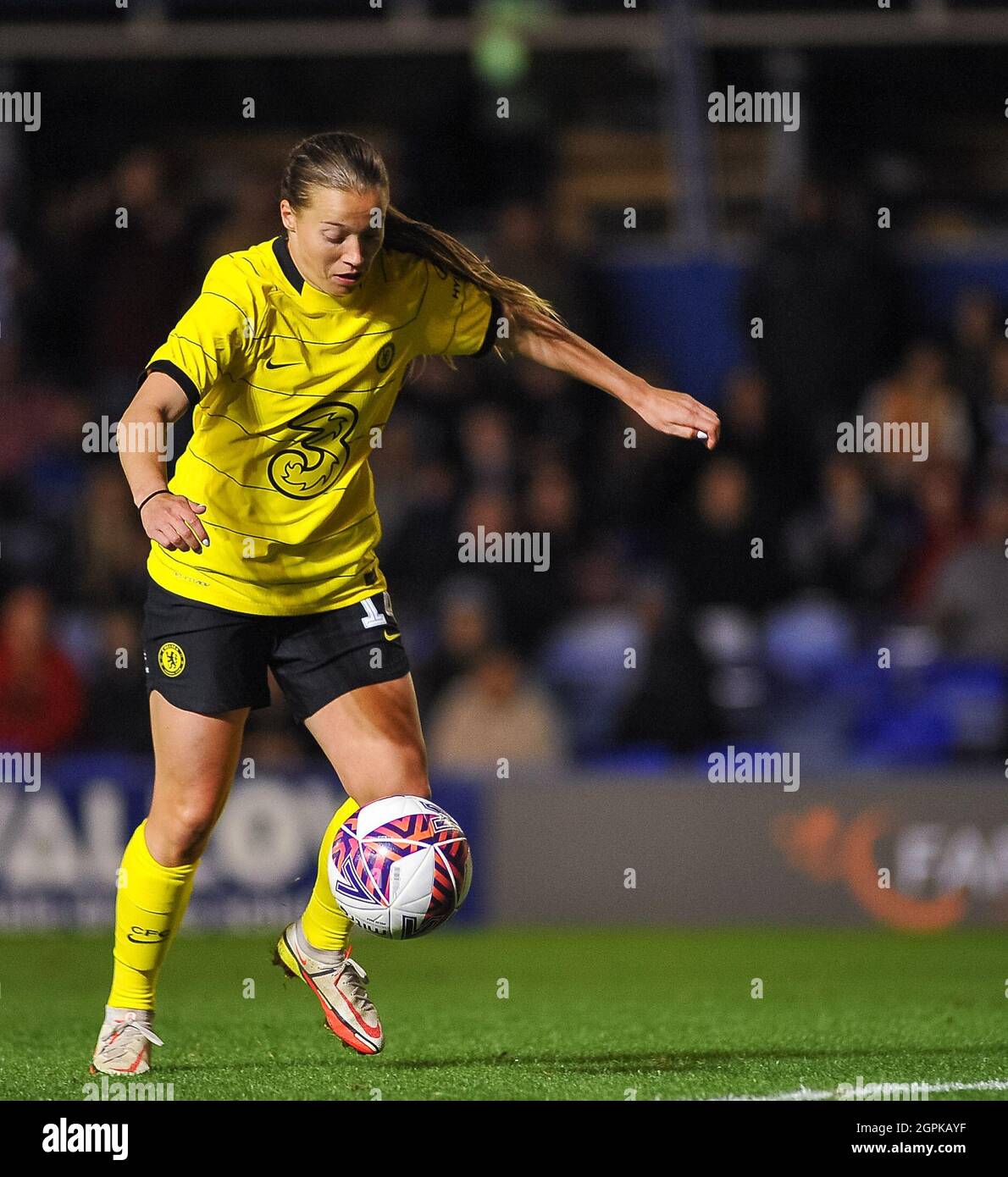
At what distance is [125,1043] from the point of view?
5.16 meters

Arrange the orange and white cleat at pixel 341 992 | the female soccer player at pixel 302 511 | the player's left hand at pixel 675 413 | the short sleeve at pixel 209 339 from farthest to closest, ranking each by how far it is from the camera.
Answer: the orange and white cleat at pixel 341 992
the player's left hand at pixel 675 413
the female soccer player at pixel 302 511
the short sleeve at pixel 209 339

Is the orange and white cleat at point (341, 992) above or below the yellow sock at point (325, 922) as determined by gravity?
below

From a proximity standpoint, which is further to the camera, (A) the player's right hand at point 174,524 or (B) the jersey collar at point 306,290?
(B) the jersey collar at point 306,290

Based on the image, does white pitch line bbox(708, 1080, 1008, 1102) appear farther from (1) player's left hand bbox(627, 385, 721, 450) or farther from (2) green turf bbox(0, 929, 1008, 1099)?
(1) player's left hand bbox(627, 385, 721, 450)

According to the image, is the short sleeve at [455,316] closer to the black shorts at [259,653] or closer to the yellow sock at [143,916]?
the black shorts at [259,653]

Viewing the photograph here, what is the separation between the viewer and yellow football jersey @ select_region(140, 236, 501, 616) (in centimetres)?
491

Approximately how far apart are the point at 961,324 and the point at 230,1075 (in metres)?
8.12

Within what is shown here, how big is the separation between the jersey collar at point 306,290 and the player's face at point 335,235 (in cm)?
2

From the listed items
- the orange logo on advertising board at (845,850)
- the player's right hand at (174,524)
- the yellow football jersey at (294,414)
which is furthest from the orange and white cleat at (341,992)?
the orange logo on advertising board at (845,850)

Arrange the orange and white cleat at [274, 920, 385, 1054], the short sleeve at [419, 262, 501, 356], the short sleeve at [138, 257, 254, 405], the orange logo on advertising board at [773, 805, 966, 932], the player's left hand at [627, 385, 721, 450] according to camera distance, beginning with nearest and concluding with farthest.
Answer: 1. the short sleeve at [138, 257, 254, 405]
2. the player's left hand at [627, 385, 721, 450]
3. the short sleeve at [419, 262, 501, 356]
4. the orange and white cleat at [274, 920, 385, 1054]
5. the orange logo on advertising board at [773, 805, 966, 932]

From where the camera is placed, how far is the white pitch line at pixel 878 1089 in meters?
4.69

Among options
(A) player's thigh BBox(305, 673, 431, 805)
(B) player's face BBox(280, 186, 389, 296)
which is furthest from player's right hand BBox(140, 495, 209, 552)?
(A) player's thigh BBox(305, 673, 431, 805)

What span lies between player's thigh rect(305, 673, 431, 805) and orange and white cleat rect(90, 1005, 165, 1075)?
84 centimetres

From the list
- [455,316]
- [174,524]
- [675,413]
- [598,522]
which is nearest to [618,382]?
[675,413]
